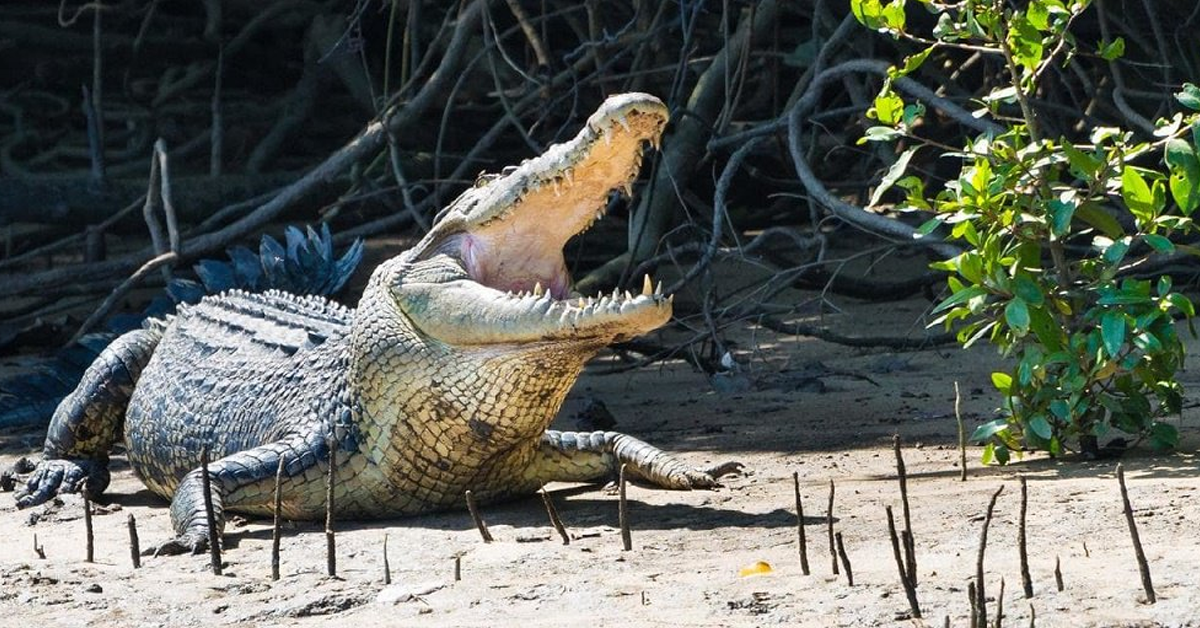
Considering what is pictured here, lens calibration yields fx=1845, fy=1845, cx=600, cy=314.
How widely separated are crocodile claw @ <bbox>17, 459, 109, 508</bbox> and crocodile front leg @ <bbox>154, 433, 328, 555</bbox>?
86cm

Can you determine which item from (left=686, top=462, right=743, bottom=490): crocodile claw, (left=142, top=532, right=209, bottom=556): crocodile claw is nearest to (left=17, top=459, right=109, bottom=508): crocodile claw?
(left=142, top=532, right=209, bottom=556): crocodile claw

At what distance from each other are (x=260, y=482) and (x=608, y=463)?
3.24 ft

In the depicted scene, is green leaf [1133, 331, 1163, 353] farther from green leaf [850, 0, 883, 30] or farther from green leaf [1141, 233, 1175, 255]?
green leaf [850, 0, 883, 30]

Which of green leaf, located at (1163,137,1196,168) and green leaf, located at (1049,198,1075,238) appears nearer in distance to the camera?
green leaf, located at (1163,137,1196,168)

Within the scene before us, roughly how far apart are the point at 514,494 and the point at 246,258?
2292mm

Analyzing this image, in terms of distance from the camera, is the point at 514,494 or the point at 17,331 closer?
the point at 514,494

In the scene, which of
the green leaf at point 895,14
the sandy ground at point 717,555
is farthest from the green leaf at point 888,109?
the sandy ground at point 717,555

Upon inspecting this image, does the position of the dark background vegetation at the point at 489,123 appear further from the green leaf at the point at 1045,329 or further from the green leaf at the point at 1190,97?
the green leaf at the point at 1190,97

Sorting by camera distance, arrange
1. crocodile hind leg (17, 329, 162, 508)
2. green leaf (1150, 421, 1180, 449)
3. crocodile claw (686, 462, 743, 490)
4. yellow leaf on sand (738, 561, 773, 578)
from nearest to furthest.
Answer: yellow leaf on sand (738, 561, 773, 578) → green leaf (1150, 421, 1180, 449) → crocodile claw (686, 462, 743, 490) → crocodile hind leg (17, 329, 162, 508)

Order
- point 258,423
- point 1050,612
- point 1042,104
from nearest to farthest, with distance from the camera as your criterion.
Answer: point 1050,612 → point 258,423 → point 1042,104

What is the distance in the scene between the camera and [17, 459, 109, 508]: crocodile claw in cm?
551

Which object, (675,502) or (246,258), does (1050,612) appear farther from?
(246,258)

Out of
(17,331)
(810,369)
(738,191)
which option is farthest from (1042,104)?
(17,331)

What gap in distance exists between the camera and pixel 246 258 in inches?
271
